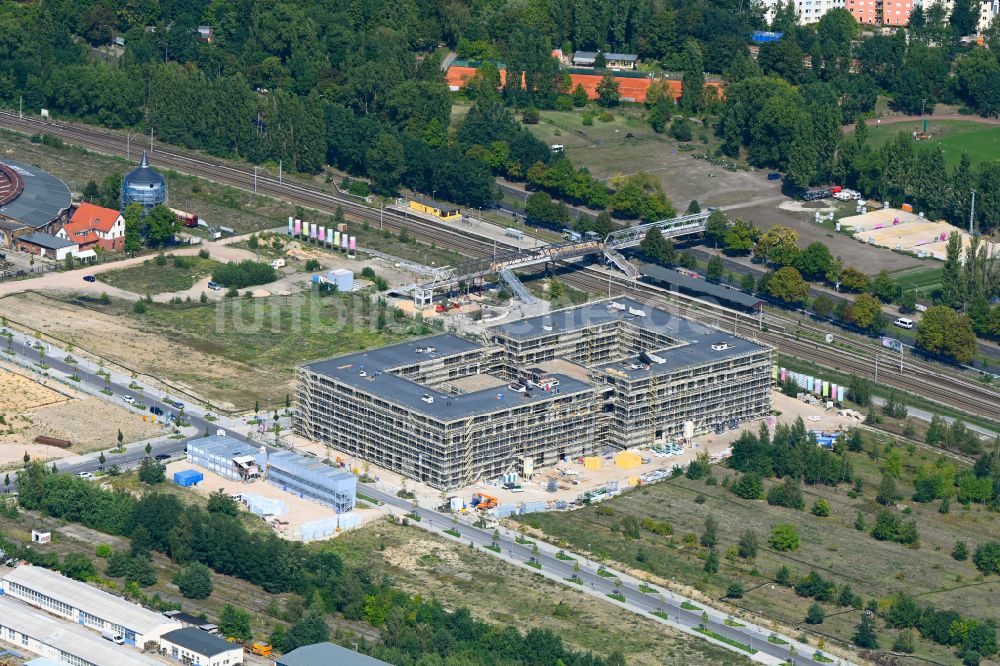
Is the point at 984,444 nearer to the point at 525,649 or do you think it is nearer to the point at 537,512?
the point at 537,512

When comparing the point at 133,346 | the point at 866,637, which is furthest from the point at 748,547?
the point at 133,346

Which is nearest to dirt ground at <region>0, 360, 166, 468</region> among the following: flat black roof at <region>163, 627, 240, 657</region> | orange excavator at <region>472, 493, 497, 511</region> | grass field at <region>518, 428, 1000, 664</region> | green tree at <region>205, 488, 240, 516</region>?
green tree at <region>205, 488, 240, 516</region>

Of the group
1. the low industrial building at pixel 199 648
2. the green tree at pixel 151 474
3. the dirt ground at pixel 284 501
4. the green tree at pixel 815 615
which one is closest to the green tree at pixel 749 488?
the green tree at pixel 815 615

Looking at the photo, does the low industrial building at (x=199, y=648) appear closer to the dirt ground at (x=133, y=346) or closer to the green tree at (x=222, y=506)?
the green tree at (x=222, y=506)

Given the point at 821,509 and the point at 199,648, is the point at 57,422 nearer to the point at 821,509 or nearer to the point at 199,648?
the point at 199,648

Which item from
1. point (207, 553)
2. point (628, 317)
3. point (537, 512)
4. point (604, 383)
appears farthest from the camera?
point (628, 317)

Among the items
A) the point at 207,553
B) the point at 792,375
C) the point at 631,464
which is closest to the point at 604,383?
the point at 631,464
